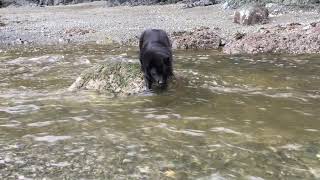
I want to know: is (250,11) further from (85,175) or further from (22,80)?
(85,175)

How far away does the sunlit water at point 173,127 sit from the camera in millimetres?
4504

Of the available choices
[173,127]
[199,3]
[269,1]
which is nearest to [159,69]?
[173,127]

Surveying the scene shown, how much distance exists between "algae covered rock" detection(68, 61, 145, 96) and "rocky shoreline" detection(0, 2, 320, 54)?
438 centimetres

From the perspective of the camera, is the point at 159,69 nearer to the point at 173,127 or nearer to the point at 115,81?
the point at 115,81

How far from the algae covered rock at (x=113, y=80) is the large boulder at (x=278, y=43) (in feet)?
14.2

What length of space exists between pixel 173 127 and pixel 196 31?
29.5 ft

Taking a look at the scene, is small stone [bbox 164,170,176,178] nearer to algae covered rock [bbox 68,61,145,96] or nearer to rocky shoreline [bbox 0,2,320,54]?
algae covered rock [bbox 68,61,145,96]

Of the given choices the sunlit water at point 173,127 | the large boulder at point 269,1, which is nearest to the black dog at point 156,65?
the sunlit water at point 173,127

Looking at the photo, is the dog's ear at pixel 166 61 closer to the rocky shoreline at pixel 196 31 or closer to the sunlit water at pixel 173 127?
the sunlit water at pixel 173 127

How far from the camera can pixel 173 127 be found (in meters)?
5.85

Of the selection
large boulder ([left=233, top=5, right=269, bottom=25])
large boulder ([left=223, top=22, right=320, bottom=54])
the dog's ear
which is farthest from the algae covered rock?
large boulder ([left=233, top=5, right=269, bottom=25])

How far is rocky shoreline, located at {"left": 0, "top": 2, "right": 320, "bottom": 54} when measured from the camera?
12086 mm

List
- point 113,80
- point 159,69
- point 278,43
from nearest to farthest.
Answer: point 159,69
point 113,80
point 278,43

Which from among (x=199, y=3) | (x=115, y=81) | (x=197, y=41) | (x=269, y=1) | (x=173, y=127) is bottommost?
(x=173, y=127)
